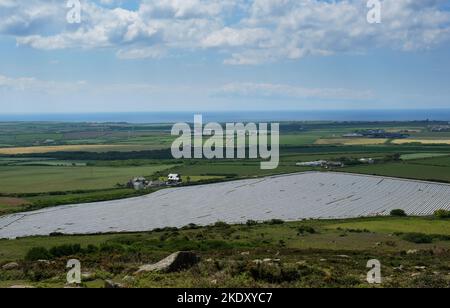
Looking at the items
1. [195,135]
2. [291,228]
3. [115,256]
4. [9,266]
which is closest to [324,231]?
[291,228]

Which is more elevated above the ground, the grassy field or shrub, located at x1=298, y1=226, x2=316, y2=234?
the grassy field

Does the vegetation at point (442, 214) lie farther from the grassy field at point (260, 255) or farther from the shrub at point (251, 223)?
the shrub at point (251, 223)

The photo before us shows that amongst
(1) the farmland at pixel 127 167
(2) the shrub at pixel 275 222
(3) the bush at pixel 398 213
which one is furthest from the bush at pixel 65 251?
(3) the bush at pixel 398 213

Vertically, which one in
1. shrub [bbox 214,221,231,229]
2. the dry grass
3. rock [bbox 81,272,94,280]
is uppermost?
rock [bbox 81,272,94,280]

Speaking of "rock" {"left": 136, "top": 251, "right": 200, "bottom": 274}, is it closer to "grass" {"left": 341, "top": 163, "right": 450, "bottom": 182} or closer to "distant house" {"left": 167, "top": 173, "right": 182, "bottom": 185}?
"distant house" {"left": 167, "top": 173, "right": 182, "bottom": 185}

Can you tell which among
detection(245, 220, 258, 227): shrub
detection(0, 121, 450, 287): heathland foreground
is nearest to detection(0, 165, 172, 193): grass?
detection(0, 121, 450, 287): heathland foreground

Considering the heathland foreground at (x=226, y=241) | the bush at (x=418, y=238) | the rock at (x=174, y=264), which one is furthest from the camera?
the bush at (x=418, y=238)
